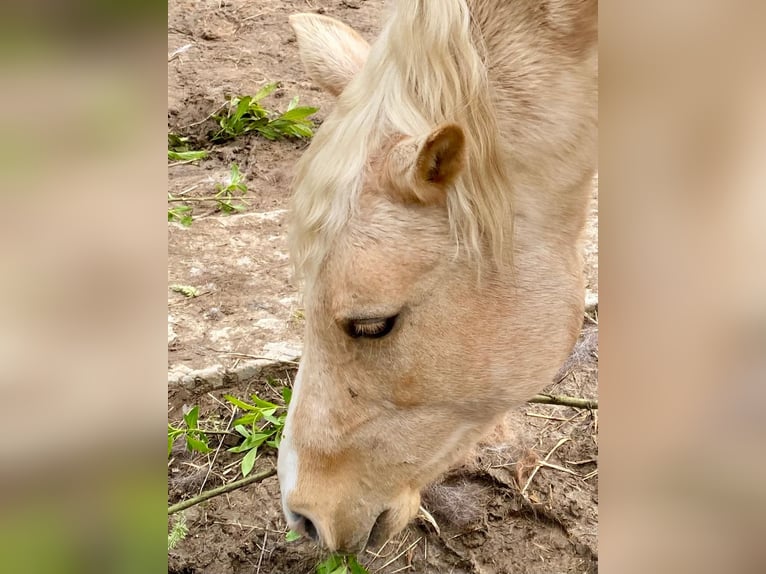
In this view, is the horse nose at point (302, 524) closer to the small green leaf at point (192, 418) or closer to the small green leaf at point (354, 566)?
the small green leaf at point (354, 566)

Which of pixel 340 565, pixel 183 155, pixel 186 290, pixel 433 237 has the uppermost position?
pixel 183 155

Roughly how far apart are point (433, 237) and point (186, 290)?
116 cm

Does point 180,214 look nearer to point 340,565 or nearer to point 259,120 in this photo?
point 259,120

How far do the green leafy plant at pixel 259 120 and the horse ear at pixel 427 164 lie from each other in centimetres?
122

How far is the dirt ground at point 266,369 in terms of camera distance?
1397 millimetres

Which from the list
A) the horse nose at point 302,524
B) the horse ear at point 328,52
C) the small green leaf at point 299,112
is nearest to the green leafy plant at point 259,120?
the small green leaf at point 299,112

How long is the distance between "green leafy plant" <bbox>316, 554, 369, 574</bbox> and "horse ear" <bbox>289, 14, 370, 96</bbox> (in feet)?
2.99

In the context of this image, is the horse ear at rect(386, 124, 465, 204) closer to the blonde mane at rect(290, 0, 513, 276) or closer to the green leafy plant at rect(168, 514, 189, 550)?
the blonde mane at rect(290, 0, 513, 276)

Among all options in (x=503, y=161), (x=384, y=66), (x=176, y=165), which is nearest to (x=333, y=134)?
(x=384, y=66)

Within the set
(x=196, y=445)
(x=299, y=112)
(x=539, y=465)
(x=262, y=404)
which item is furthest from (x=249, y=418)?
(x=299, y=112)

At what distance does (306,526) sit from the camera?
1.04 metres
